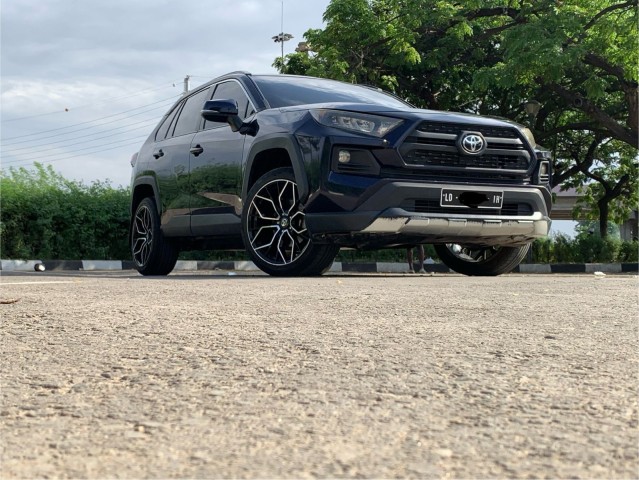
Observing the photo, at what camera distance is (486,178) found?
24.2 feet

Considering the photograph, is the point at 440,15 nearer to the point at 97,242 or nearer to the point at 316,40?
the point at 316,40

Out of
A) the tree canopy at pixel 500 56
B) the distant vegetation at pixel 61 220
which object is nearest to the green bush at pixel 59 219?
the distant vegetation at pixel 61 220

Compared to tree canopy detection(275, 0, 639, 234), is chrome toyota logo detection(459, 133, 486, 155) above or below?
below

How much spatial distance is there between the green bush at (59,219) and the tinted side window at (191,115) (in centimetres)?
783

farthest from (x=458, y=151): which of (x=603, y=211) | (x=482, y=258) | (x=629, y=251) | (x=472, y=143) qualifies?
(x=603, y=211)

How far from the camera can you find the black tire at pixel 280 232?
736 centimetres

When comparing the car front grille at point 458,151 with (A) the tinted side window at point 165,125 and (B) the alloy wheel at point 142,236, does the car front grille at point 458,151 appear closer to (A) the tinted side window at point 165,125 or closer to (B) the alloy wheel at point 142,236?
(A) the tinted side window at point 165,125

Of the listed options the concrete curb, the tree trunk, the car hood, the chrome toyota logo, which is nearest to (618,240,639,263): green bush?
the concrete curb

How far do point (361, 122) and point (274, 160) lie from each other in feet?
3.32

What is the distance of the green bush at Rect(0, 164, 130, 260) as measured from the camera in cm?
1611

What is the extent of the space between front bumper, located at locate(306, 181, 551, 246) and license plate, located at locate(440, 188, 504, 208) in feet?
0.13

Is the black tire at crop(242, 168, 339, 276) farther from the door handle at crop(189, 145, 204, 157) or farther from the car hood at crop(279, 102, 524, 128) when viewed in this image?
the door handle at crop(189, 145, 204, 157)

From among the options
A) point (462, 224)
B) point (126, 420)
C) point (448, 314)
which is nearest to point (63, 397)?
point (126, 420)

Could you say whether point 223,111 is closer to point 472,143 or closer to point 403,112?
point 403,112
